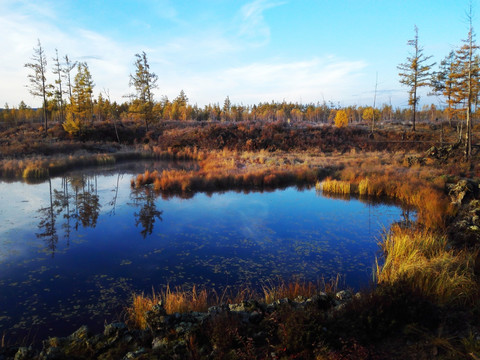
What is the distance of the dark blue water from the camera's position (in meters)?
6.18

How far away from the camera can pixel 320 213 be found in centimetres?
1245

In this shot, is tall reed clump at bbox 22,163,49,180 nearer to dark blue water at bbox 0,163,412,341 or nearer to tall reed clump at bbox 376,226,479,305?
dark blue water at bbox 0,163,412,341

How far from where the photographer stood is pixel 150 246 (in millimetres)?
9086

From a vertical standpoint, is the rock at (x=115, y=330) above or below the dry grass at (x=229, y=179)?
below

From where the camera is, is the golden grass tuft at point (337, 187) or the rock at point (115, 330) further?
the golden grass tuft at point (337, 187)

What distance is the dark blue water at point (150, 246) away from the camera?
6.18 m

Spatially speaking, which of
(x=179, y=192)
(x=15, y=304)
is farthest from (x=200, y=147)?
(x=15, y=304)

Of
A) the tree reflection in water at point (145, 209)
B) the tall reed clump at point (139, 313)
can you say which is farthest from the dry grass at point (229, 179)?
the tall reed clump at point (139, 313)

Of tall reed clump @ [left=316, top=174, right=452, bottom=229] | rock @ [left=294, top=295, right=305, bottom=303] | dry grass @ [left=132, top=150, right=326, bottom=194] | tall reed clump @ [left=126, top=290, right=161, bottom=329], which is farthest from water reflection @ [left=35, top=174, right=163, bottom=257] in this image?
tall reed clump @ [left=316, top=174, right=452, bottom=229]

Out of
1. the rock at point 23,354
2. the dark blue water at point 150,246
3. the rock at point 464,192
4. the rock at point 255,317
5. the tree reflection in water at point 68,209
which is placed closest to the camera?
the rock at point 23,354

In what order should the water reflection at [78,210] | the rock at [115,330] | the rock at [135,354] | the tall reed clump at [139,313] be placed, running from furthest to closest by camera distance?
the water reflection at [78,210] → the tall reed clump at [139,313] → the rock at [115,330] → the rock at [135,354]

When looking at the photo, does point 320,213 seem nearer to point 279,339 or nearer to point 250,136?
point 279,339

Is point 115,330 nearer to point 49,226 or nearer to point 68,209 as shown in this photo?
point 49,226

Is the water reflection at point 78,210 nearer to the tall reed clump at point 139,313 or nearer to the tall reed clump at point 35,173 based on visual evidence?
the tall reed clump at point 35,173
